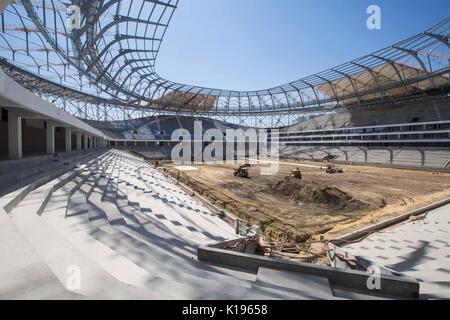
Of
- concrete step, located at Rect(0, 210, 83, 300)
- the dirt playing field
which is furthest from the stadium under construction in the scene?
the dirt playing field

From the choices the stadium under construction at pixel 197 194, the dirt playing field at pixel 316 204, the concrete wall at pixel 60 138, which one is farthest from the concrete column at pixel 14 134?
the concrete wall at pixel 60 138

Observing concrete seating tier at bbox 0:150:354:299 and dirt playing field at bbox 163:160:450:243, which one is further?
dirt playing field at bbox 163:160:450:243

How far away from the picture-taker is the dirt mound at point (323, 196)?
15.2 metres

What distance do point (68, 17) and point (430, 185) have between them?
104 ft

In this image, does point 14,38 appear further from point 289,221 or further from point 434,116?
point 434,116

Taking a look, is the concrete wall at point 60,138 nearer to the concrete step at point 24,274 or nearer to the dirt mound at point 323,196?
the dirt mound at point 323,196

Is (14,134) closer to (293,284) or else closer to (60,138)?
(293,284)

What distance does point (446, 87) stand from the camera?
135 feet

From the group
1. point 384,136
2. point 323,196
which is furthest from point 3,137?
point 384,136

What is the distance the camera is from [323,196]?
16375mm

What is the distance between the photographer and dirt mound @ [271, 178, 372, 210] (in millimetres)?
15250

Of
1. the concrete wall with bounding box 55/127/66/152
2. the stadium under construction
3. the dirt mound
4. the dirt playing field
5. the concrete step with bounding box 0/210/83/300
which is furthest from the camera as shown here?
the concrete wall with bounding box 55/127/66/152

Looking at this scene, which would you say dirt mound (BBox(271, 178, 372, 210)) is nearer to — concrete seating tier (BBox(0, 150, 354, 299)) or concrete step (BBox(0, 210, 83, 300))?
concrete seating tier (BBox(0, 150, 354, 299))
